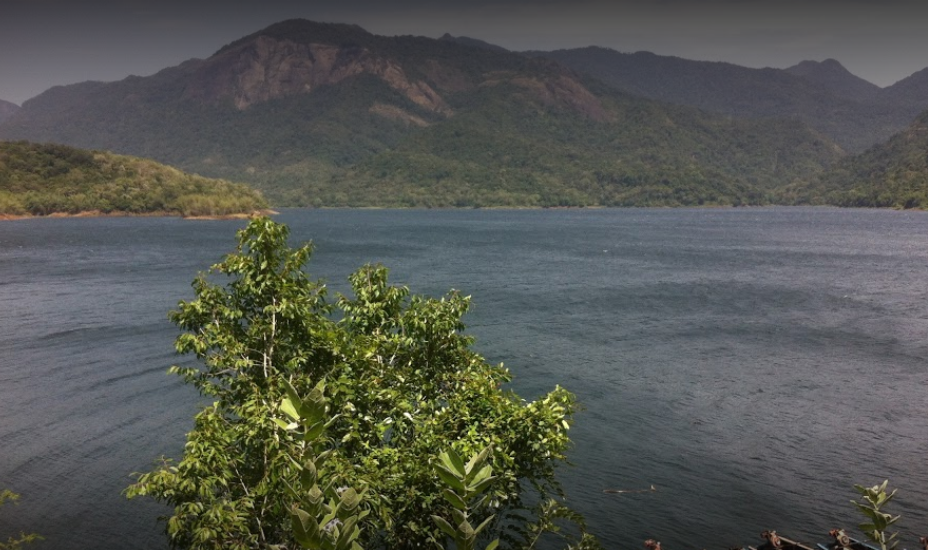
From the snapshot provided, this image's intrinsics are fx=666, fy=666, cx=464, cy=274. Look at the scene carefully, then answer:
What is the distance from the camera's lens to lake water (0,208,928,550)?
32188 mm

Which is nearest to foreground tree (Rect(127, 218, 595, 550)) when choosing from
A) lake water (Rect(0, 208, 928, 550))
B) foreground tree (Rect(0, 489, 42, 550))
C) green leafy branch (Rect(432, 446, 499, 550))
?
foreground tree (Rect(0, 489, 42, 550))

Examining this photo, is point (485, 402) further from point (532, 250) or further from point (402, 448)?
point (532, 250)

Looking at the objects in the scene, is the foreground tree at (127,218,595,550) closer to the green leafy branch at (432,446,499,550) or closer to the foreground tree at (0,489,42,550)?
the foreground tree at (0,489,42,550)

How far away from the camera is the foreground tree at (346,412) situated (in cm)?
1563

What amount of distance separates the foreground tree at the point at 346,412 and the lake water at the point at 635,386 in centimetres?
1456

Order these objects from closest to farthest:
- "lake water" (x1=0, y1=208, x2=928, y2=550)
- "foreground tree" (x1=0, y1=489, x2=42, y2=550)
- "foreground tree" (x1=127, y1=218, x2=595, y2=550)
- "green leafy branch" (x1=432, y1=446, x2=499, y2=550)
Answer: "green leafy branch" (x1=432, y1=446, x2=499, y2=550) → "foreground tree" (x1=127, y1=218, x2=595, y2=550) → "foreground tree" (x1=0, y1=489, x2=42, y2=550) → "lake water" (x1=0, y1=208, x2=928, y2=550)

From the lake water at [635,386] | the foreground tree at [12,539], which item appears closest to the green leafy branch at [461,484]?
the foreground tree at [12,539]

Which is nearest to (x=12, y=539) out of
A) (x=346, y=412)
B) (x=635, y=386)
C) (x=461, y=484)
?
(x=346, y=412)

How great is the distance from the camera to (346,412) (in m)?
17.3

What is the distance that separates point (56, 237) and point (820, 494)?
622ft

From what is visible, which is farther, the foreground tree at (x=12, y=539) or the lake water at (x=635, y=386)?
the lake water at (x=635, y=386)

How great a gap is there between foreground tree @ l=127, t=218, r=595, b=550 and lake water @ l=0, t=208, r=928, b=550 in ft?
47.8

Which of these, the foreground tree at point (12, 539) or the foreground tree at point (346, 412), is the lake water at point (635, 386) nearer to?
the foreground tree at point (12, 539)

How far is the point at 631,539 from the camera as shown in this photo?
96.9ft
